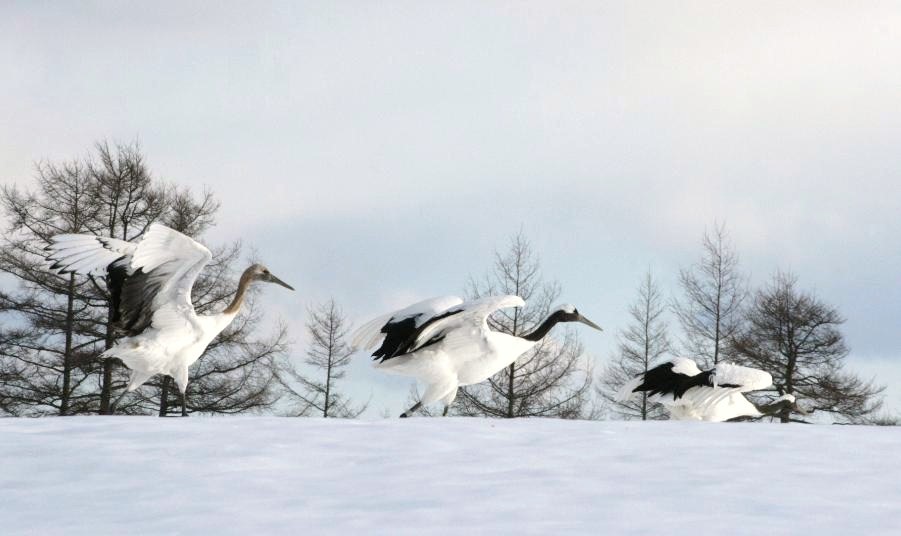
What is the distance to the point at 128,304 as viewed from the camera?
13.7 meters

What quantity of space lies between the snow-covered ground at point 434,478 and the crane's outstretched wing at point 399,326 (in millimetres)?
3655

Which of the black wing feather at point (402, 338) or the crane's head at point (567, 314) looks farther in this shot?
the crane's head at point (567, 314)

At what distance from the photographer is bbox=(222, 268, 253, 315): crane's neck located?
47.6 feet

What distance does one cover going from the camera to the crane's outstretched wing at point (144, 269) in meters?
13.3

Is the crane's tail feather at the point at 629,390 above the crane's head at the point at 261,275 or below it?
below

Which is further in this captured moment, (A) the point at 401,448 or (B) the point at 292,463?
(A) the point at 401,448

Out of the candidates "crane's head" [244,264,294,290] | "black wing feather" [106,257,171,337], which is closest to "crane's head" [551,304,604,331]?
"crane's head" [244,264,294,290]

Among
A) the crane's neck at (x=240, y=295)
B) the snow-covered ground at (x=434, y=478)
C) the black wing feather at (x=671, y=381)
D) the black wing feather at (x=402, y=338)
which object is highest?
the crane's neck at (x=240, y=295)

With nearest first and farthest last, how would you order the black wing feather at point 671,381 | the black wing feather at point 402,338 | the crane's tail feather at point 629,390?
the black wing feather at point 402,338 → the black wing feather at point 671,381 → the crane's tail feather at point 629,390

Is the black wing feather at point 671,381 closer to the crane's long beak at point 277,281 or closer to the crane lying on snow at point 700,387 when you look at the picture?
the crane lying on snow at point 700,387

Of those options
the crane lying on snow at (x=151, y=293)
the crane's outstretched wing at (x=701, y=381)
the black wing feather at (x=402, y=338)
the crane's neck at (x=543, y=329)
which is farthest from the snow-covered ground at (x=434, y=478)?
the crane's outstretched wing at (x=701, y=381)

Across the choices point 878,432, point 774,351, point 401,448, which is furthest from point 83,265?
point 774,351

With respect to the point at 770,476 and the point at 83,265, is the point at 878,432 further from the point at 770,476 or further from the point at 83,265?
the point at 83,265

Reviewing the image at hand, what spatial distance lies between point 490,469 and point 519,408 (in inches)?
768
